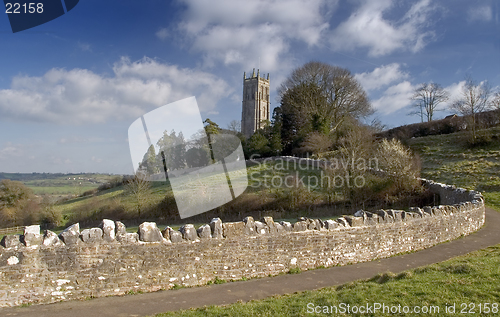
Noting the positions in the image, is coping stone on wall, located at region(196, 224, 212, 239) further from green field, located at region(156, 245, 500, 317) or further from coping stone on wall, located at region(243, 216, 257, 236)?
green field, located at region(156, 245, 500, 317)

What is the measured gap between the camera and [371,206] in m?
20.0

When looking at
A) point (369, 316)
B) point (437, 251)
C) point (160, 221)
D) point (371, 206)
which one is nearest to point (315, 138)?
point (371, 206)

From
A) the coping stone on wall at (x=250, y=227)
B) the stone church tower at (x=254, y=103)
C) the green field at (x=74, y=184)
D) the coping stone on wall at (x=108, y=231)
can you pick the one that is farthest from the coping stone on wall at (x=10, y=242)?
the stone church tower at (x=254, y=103)

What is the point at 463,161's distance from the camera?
27828 mm

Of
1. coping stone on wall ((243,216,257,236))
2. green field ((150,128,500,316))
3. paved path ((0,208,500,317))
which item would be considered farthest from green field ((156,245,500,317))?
coping stone on wall ((243,216,257,236))

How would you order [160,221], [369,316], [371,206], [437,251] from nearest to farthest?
[369,316]
[437,251]
[371,206]
[160,221]

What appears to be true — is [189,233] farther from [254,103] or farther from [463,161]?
[254,103]

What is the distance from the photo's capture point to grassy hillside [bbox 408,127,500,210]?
2106 cm

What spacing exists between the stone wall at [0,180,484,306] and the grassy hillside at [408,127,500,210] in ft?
41.5

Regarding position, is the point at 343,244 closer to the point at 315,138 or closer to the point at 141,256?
the point at 141,256

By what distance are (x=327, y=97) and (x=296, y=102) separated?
14.6 ft

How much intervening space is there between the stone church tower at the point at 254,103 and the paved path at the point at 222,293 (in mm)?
92535

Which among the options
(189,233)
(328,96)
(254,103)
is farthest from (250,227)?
(254,103)

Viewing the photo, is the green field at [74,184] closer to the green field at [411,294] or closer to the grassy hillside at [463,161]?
the grassy hillside at [463,161]
